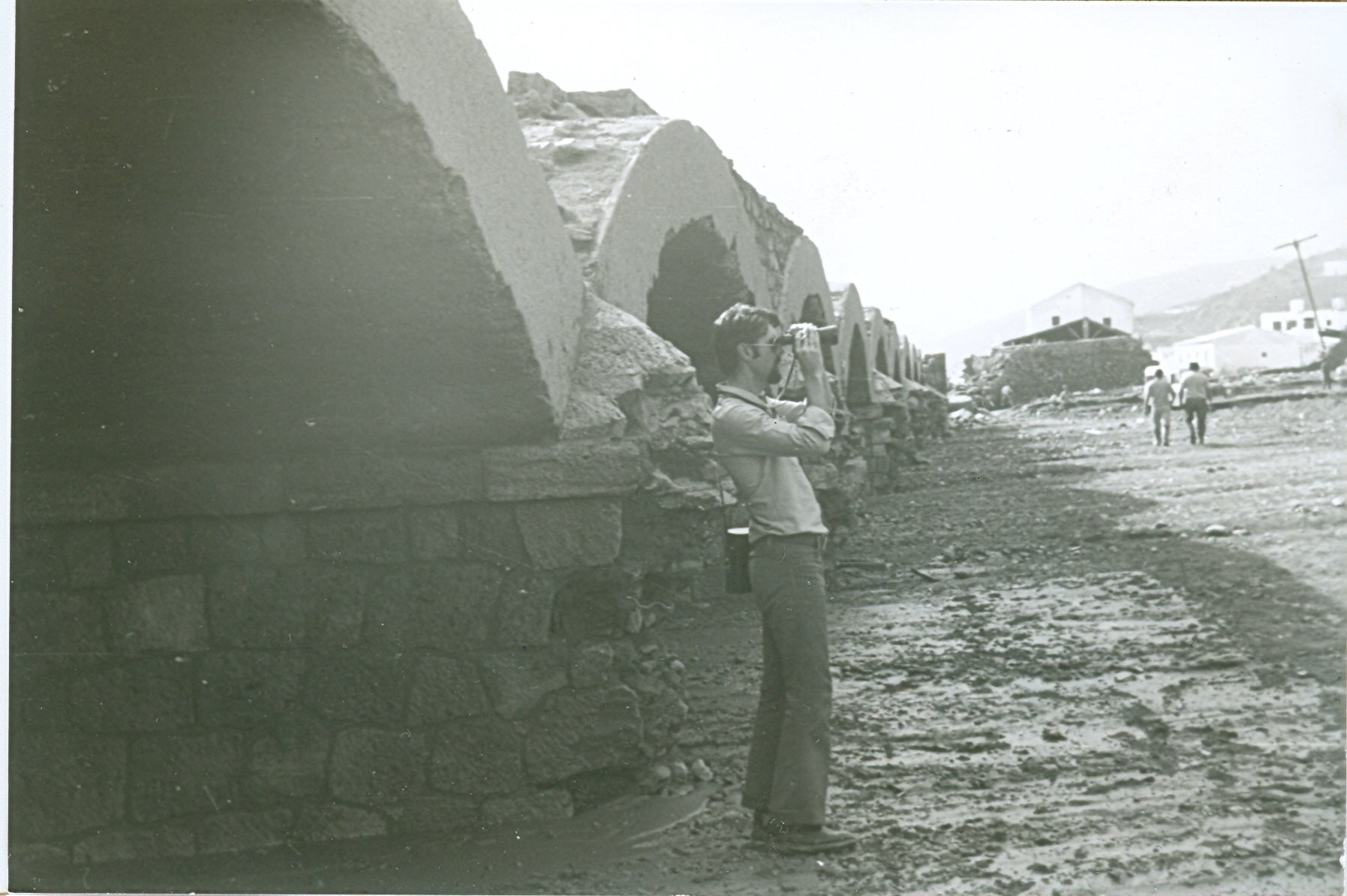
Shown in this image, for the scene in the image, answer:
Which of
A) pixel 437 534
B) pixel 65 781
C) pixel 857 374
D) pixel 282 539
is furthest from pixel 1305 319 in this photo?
pixel 857 374

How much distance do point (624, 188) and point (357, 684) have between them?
2016 millimetres

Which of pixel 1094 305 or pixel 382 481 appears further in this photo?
pixel 1094 305

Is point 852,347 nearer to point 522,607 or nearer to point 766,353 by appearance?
point 522,607

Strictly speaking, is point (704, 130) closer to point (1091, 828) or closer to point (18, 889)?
point (1091, 828)

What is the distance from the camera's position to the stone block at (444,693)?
3.88 meters

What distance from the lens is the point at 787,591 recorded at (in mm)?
3260

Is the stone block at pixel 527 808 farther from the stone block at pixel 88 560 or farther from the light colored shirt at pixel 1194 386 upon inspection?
the light colored shirt at pixel 1194 386

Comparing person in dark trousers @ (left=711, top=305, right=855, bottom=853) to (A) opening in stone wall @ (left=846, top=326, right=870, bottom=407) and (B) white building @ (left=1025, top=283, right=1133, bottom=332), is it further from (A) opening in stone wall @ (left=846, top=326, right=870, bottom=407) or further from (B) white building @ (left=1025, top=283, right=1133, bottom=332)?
(A) opening in stone wall @ (left=846, top=326, right=870, bottom=407)

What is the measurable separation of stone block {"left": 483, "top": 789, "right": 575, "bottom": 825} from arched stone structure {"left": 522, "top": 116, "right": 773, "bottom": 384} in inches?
66.7

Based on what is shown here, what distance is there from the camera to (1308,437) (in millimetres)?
7672

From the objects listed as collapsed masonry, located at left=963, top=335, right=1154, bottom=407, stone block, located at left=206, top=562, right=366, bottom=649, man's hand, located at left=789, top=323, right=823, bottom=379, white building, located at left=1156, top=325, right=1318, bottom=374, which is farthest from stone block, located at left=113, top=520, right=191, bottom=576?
collapsed masonry, located at left=963, top=335, right=1154, bottom=407

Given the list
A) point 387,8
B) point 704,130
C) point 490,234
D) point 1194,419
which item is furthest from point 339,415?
point 1194,419

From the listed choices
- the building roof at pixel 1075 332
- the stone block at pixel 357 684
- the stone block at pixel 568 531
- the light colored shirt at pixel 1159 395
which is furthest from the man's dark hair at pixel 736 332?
the light colored shirt at pixel 1159 395

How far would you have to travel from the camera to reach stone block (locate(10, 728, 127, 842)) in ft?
12.7
